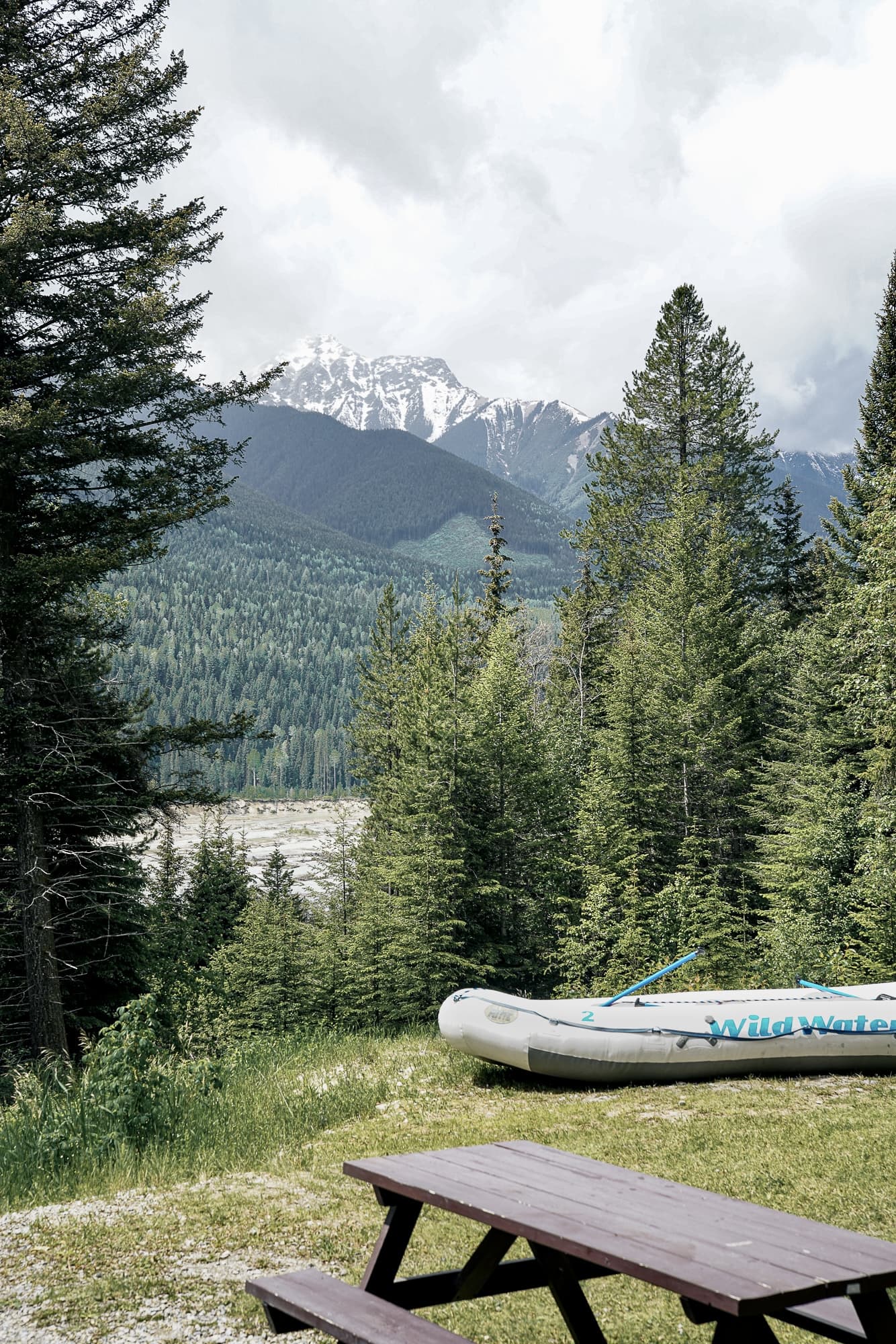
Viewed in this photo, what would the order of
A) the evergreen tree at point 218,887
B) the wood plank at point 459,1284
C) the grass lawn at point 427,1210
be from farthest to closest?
the evergreen tree at point 218,887 < the grass lawn at point 427,1210 < the wood plank at point 459,1284

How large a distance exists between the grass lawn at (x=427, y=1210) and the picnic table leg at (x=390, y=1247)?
112 centimetres

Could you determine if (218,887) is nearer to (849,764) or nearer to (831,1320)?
(849,764)

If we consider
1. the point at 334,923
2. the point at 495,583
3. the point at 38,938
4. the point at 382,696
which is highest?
the point at 495,583

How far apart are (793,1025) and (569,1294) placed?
801 cm

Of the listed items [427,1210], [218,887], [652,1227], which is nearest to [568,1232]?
[652,1227]

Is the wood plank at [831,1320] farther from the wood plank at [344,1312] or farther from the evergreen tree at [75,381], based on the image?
the evergreen tree at [75,381]

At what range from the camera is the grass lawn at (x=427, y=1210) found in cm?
459

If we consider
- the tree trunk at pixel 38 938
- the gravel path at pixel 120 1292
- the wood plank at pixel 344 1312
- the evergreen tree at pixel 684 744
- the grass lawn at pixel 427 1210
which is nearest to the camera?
the wood plank at pixel 344 1312

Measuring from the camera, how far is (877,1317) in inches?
114

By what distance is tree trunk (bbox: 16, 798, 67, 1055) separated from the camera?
40.5 feet

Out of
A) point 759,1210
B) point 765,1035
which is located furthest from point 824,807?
point 759,1210

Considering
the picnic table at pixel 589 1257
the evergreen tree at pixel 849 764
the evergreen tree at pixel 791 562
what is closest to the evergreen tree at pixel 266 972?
the evergreen tree at pixel 849 764

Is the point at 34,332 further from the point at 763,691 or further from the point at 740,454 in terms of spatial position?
the point at 740,454

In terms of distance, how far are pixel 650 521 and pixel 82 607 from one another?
2256 centimetres
